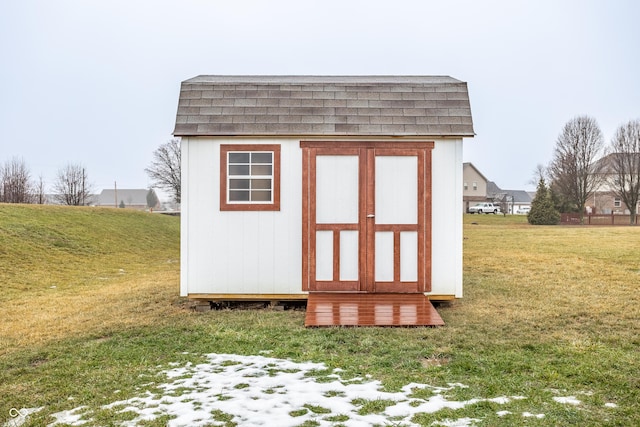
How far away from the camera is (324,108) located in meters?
8.47

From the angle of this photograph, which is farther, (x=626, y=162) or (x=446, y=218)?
(x=626, y=162)

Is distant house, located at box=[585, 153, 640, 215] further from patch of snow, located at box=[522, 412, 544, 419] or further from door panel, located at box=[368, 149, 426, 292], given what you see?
patch of snow, located at box=[522, 412, 544, 419]

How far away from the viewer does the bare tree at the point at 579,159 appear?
41219 mm

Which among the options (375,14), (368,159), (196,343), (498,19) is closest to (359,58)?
(375,14)

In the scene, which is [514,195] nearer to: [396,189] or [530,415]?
[396,189]

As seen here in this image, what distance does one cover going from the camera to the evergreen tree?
3812 centimetres

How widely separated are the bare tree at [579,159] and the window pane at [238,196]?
38646mm

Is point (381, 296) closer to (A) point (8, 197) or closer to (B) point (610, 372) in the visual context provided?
(B) point (610, 372)

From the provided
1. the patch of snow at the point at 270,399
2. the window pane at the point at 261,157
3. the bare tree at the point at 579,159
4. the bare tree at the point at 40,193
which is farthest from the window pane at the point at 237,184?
the bare tree at the point at 579,159

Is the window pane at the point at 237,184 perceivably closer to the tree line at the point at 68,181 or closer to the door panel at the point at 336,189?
the door panel at the point at 336,189

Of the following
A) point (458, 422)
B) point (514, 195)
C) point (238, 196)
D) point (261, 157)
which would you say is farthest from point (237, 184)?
point (514, 195)

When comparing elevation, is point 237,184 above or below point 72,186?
below

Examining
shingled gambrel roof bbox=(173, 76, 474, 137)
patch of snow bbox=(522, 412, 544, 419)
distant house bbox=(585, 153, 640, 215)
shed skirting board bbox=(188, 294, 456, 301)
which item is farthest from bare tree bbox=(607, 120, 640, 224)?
patch of snow bbox=(522, 412, 544, 419)

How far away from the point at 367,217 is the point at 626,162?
40996mm
